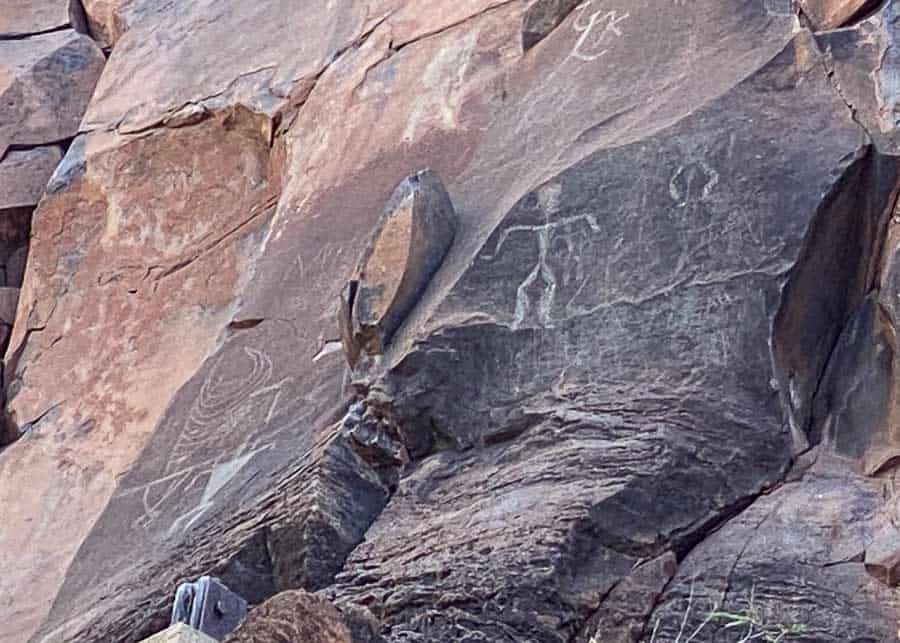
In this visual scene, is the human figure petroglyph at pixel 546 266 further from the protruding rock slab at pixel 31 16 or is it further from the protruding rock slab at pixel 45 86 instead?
the protruding rock slab at pixel 31 16

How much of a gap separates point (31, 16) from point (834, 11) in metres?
4.07

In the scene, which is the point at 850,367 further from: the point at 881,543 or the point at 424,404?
the point at 424,404

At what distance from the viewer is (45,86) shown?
28.1 ft

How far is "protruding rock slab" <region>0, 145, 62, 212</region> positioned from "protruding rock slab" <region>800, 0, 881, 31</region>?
10.7 ft

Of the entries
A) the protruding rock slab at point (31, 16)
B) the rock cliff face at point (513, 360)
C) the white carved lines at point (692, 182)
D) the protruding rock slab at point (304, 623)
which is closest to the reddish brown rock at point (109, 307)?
the rock cliff face at point (513, 360)

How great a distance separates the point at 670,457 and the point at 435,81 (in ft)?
7.11

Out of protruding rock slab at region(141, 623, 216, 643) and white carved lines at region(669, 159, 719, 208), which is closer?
protruding rock slab at region(141, 623, 216, 643)

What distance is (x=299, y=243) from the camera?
258 inches

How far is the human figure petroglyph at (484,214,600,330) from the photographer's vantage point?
534 centimetres

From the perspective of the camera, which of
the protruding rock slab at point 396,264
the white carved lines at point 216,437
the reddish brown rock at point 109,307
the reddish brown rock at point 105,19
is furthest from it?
the reddish brown rock at point 105,19

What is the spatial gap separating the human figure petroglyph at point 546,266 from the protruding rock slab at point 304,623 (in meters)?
1.14

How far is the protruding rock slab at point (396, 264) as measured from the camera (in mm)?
5480

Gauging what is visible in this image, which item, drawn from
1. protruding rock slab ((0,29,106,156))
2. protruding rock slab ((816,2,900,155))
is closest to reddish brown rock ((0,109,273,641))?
protruding rock slab ((0,29,106,156))

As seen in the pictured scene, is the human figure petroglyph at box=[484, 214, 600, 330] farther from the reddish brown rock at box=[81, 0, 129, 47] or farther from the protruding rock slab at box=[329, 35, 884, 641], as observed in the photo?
the reddish brown rock at box=[81, 0, 129, 47]
